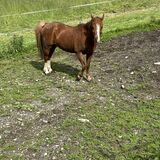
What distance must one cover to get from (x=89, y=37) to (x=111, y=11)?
1001 cm

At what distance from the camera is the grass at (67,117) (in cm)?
743

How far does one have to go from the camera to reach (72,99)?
30.8 feet

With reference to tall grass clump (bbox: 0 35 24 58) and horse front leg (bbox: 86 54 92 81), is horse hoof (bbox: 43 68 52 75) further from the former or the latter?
tall grass clump (bbox: 0 35 24 58)

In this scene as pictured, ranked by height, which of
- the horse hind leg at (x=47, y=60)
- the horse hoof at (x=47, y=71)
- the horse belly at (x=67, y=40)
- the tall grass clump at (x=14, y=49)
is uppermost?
the horse belly at (x=67, y=40)

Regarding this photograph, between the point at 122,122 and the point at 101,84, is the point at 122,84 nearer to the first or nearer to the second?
the point at 101,84

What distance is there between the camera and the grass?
743 cm

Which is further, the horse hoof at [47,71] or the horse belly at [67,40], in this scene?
the horse hoof at [47,71]

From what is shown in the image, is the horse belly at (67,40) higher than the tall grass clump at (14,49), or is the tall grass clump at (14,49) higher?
the horse belly at (67,40)

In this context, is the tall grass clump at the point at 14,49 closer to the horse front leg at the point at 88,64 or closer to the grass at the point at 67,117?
the grass at the point at 67,117

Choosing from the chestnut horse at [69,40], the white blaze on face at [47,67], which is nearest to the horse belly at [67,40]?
the chestnut horse at [69,40]

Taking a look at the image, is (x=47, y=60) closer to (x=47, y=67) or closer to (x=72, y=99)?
(x=47, y=67)

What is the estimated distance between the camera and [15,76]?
1108 centimetres

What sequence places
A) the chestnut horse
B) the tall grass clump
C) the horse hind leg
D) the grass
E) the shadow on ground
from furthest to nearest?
1. the tall grass clump
2. the shadow on ground
3. the horse hind leg
4. the chestnut horse
5. the grass

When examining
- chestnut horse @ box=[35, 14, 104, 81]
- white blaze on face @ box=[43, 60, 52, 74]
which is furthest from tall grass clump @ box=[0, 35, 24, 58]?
white blaze on face @ box=[43, 60, 52, 74]
